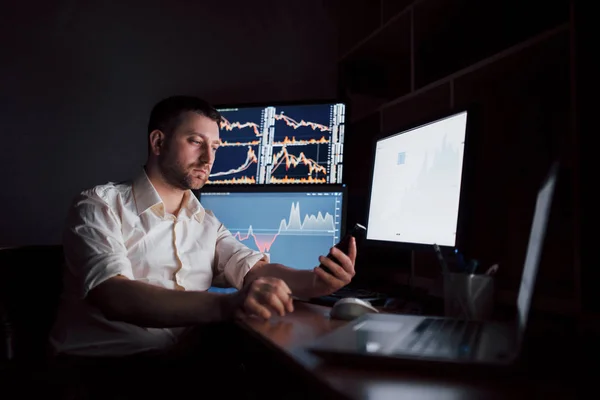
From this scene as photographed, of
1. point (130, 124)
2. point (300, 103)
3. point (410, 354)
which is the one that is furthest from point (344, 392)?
point (130, 124)

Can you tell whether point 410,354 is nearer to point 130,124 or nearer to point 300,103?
point 300,103

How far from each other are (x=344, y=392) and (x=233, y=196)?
46.8 inches

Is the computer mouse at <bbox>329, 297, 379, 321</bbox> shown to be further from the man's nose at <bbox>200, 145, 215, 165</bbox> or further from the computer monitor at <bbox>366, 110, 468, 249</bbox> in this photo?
the man's nose at <bbox>200, 145, 215, 165</bbox>

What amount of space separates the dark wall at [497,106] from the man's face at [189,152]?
23.1 inches

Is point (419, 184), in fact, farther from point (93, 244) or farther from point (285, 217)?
point (93, 244)

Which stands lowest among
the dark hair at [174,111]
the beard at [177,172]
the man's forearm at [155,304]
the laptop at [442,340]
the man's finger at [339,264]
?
the man's forearm at [155,304]

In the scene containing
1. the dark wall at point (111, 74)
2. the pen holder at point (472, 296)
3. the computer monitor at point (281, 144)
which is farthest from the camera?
the dark wall at point (111, 74)

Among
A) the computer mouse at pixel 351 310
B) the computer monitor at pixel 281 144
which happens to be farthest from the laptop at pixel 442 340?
the computer monitor at pixel 281 144

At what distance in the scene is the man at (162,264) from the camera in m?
0.90

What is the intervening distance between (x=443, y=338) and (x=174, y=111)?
1067 mm

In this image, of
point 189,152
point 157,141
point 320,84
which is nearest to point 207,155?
point 189,152

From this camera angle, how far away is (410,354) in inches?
21.2

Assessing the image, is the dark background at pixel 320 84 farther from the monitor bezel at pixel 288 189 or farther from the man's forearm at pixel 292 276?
the man's forearm at pixel 292 276

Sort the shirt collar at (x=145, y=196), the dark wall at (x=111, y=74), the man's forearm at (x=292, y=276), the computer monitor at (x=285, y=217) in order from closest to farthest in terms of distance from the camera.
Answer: the man's forearm at (x=292, y=276), the shirt collar at (x=145, y=196), the computer monitor at (x=285, y=217), the dark wall at (x=111, y=74)
